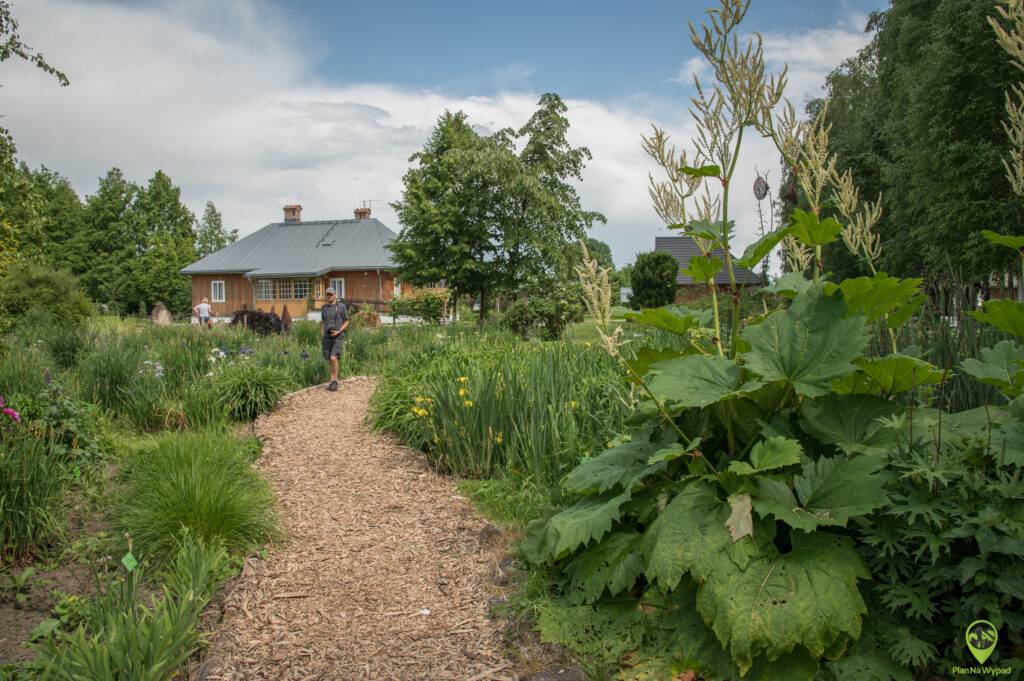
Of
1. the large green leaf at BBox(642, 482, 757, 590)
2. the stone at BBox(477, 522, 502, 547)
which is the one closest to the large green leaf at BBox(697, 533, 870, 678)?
the large green leaf at BBox(642, 482, 757, 590)

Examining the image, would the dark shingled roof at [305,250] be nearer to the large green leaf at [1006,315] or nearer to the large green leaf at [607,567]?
the large green leaf at [607,567]

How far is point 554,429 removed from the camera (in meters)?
4.47

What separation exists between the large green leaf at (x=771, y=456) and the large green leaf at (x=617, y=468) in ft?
1.58

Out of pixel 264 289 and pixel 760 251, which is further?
pixel 264 289

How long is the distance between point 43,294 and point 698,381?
2164cm

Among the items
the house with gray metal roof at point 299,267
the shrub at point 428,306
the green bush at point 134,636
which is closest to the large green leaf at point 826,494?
the green bush at point 134,636

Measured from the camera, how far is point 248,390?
802 centimetres

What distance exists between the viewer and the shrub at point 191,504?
13.4ft

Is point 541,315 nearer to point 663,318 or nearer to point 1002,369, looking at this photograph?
point 663,318

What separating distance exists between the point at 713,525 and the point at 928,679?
2.74 ft

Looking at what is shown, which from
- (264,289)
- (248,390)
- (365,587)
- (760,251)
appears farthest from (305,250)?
(760,251)

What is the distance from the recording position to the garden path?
10.1 feet

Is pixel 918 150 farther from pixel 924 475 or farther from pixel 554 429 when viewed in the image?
pixel 924 475

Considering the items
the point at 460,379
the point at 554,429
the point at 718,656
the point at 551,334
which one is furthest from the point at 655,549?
the point at 551,334
